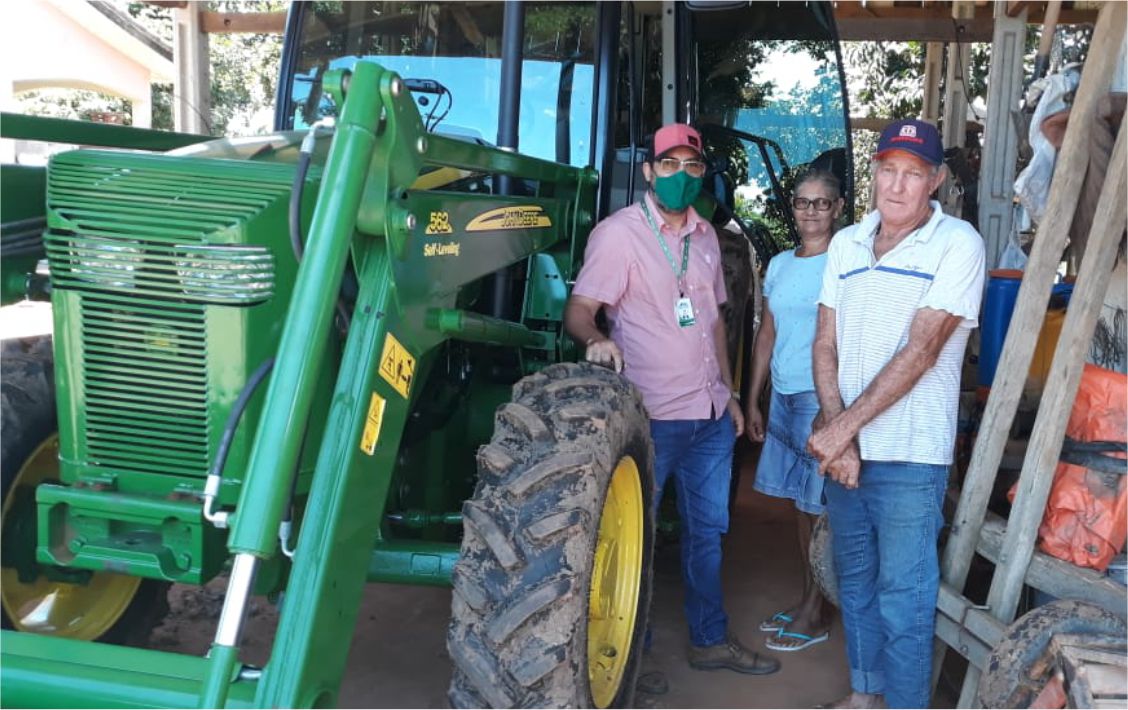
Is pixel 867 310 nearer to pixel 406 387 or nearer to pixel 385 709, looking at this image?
pixel 406 387

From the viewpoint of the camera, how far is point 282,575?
2.78m

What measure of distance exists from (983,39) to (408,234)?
7.98 meters

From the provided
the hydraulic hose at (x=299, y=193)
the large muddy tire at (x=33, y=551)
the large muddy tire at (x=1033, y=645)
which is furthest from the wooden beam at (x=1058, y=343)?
the large muddy tire at (x=33, y=551)

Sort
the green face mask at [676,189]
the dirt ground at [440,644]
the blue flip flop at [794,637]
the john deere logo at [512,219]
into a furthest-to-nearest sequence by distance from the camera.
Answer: the blue flip flop at [794,637] → the dirt ground at [440,644] → the green face mask at [676,189] → the john deere logo at [512,219]

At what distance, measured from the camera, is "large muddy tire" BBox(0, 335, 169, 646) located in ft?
9.87

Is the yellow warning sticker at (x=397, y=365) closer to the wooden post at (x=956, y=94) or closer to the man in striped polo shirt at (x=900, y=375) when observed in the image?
the man in striped polo shirt at (x=900, y=375)

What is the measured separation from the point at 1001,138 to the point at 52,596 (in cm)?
545

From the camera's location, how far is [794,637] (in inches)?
170

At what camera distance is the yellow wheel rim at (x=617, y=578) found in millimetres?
3336

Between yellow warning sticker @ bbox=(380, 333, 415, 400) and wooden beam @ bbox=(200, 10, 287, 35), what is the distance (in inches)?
261

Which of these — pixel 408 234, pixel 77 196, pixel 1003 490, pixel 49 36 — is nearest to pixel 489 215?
A: pixel 408 234

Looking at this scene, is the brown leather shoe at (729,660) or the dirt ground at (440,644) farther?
the brown leather shoe at (729,660)

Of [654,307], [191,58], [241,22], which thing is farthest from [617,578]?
[191,58]

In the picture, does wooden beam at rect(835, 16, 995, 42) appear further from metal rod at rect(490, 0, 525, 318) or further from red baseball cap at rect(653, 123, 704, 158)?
metal rod at rect(490, 0, 525, 318)
